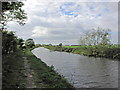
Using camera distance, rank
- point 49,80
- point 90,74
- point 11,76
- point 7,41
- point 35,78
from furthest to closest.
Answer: point 7,41
point 90,74
point 35,78
point 11,76
point 49,80

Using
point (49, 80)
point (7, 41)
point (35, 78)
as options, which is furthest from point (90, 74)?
point (7, 41)

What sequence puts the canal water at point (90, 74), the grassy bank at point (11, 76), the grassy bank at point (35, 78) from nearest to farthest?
1. the grassy bank at point (11, 76)
2. the grassy bank at point (35, 78)
3. the canal water at point (90, 74)

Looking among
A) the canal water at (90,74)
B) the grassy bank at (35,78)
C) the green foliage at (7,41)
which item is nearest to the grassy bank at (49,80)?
the grassy bank at (35,78)

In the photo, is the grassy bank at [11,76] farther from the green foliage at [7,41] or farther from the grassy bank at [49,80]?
the green foliage at [7,41]

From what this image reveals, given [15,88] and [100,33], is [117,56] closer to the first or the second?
[100,33]

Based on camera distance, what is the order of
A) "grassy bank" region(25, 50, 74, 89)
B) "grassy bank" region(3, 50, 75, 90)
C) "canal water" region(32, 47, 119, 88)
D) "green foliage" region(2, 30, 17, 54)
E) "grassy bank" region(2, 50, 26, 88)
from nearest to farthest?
"grassy bank" region(2, 50, 26, 88), "grassy bank" region(3, 50, 75, 90), "grassy bank" region(25, 50, 74, 89), "canal water" region(32, 47, 119, 88), "green foliage" region(2, 30, 17, 54)

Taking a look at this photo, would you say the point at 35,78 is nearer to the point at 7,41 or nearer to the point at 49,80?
the point at 49,80

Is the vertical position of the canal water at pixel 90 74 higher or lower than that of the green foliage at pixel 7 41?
lower

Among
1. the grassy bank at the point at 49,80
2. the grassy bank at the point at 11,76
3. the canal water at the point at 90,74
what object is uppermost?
the grassy bank at the point at 11,76

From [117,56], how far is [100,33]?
1486 centimetres

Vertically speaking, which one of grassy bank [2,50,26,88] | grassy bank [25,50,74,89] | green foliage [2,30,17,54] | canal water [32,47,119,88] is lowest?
canal water [32,47,119,88]

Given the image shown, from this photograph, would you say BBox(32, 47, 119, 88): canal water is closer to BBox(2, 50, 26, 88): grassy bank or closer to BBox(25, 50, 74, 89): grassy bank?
BBox(25, 50, 74, 89): grassy bank

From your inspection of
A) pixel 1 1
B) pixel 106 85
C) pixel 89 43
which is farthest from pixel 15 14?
pixel 89 43

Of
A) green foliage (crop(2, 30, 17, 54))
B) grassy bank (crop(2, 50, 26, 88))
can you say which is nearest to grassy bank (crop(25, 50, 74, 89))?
grassy bank (crop(2, 50, 26, 88))
